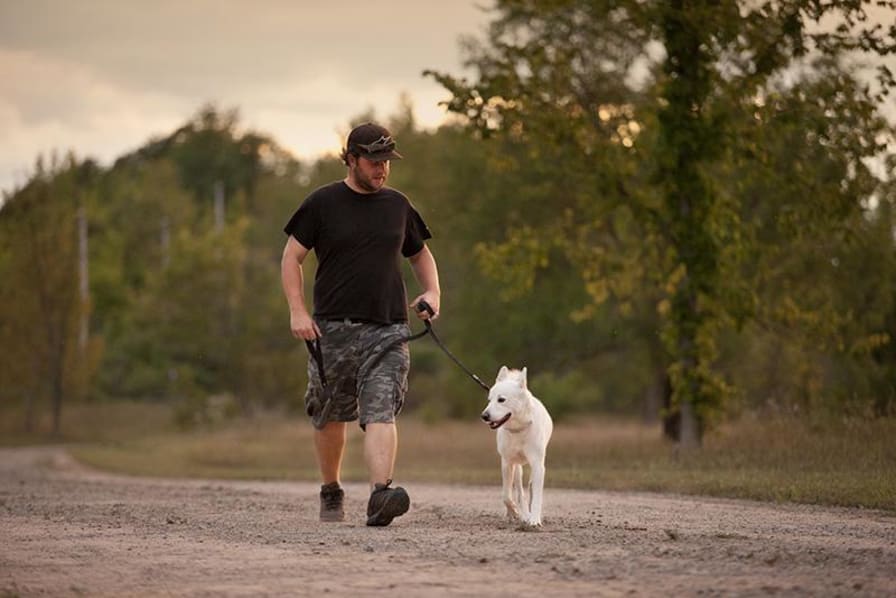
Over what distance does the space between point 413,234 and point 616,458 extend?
1229 cm

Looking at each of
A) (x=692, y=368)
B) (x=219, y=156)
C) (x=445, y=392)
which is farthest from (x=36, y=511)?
(x=219, y=156)

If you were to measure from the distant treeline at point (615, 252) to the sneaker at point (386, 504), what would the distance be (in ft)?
38.1

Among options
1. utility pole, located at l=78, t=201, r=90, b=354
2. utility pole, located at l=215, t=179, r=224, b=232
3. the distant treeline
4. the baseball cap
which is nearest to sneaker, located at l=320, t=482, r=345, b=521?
the baseball cap

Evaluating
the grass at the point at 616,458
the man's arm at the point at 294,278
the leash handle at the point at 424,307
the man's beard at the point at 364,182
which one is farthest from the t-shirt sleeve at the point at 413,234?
the grass at the point at 616,458

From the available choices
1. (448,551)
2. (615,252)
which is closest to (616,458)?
(615,252)

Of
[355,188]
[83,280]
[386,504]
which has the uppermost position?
[83,280]

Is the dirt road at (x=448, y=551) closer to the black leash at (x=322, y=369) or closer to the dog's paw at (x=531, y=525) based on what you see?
the dog's paw at (x=531, y=525)

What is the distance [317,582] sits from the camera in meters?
7.19

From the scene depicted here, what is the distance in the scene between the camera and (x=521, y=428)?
1060 centimetres

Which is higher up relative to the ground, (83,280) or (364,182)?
(83,280)

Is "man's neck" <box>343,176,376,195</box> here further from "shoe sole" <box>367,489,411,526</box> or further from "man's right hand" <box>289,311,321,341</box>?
"shoe sole" <box>367,489,411,526</box>

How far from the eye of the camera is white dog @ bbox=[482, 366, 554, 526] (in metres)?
10.4

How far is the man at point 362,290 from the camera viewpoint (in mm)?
10242

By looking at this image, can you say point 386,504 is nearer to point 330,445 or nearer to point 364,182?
point 330,445
